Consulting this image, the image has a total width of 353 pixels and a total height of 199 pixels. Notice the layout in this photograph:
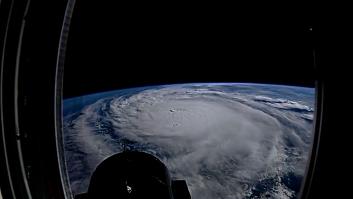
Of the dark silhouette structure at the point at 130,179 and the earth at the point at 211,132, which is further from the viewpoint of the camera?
the earth at the point at 211,132

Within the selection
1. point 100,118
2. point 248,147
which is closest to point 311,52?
point 100,118

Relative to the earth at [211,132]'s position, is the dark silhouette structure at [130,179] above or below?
above

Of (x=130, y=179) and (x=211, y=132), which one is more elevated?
(x=130, y=179)

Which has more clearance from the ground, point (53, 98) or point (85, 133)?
point (53, 98)

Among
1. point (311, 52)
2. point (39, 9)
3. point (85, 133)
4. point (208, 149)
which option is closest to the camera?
point (39, 9)

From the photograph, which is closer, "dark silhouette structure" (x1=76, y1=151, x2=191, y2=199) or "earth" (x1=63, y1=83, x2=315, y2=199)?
"dark silhouette structure" (x1=76, y1=151, x2=191, y2=199)

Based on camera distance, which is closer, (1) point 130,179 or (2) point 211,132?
(1) point 130,179

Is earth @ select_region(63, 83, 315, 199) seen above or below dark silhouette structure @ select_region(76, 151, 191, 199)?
below

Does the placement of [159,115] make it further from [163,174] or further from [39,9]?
[39,9]
